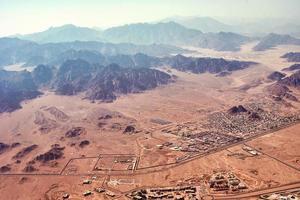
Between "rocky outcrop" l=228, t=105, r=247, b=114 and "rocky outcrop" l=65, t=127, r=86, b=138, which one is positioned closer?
"rocky outcrop" l=65, t=127, r=86, b=138

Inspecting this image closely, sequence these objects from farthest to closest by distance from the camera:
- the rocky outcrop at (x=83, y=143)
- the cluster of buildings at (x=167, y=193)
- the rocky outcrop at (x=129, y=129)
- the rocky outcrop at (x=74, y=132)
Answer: the rocky outcrop at (x=74, y=132), the rocky outcrop at (x=129, y=129), the rocky outcrop at (x=83, y=143), the cluster of buildings at (x=167, y=193)

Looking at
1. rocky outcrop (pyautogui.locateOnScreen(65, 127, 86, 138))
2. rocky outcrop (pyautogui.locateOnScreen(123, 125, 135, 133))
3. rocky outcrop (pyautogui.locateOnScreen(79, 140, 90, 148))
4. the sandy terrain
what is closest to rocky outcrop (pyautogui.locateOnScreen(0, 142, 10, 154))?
the sandy terrain

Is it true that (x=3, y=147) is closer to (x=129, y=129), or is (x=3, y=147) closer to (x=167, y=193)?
(x=129, y=129)

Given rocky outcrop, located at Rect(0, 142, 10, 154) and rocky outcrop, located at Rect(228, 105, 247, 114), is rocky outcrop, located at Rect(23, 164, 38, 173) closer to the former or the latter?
rocky outcrop, located at Rect(0, 142, 10, 154)

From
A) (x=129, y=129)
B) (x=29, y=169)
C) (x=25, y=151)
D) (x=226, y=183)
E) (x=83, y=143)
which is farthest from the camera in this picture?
(x=129, y=129)

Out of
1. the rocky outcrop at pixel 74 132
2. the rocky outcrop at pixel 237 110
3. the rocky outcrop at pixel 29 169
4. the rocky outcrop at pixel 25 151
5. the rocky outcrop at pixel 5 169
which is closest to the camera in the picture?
the rocky outcrop at pixel 29 169

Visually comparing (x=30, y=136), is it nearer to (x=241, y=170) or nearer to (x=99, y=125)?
(x=99, y=125)

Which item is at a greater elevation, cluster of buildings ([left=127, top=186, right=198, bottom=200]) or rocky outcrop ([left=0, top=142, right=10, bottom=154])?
cluster of buildings ([left=127, top=186, right=198, bottom=200])

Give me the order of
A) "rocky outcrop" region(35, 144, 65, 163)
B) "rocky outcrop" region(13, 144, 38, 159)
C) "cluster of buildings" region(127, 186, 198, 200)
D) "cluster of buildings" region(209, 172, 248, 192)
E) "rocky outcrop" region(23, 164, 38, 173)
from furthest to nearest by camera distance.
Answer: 1. "rocky outcrop" region(13, 144, 38, 159)
2. "rocky outcrop" region(35, 144, 65, 163)
3. "rocky outcrop" region(23, 164, 38, 173)
4. "cluster of buildings" region(209, 172, 248, 192)
5. "cluster of buildings" region(127, 186, 198, 200)

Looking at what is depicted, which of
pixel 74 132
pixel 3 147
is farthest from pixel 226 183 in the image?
pixel 3 147

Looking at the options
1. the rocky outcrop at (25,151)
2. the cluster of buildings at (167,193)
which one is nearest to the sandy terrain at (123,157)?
the rocky outcrop at (25,151)

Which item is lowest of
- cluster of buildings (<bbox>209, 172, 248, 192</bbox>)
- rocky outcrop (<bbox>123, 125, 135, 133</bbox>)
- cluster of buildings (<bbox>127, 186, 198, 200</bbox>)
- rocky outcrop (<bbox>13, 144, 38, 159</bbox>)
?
rocky outcrop (<bbox>13, 144, 38, 159</bbox>)

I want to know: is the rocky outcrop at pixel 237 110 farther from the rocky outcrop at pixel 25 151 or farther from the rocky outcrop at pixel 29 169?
the rocky outcrop at pixel 29 169
